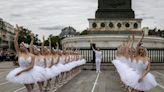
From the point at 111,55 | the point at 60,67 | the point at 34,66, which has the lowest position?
the point at 111,55

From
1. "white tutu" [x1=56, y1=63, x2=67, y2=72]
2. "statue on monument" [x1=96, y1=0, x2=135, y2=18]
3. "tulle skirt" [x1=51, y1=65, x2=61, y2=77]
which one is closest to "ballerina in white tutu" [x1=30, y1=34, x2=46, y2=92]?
"tulle skirt" [x1=51, y1=65, x2=61, y2=77]

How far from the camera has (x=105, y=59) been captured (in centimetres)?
4600

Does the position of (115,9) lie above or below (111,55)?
above

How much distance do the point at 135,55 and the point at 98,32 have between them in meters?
60.8

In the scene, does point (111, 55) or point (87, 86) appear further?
point (111, 55)

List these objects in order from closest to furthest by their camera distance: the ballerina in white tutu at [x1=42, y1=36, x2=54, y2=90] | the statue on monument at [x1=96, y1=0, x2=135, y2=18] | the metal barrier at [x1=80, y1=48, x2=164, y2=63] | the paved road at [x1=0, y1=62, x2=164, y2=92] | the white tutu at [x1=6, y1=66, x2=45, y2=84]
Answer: the white tutu at [x1=6, y1=66, x2=45, y2=84] < the ballerina in white tutu at [x1=42, y1=36, x2=54, y2=90] < the paved road at [x1=0, y1=62, x2=164, y2=92] < the metal barrier at [x1=80, y1=48, x2=164, y2=63] < the statue on monument at [x1=96, y1=0, x2=135, y2=18]

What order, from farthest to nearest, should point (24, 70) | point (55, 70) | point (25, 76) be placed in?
point (55, 70) < point (24, 70) < point (25, 76)

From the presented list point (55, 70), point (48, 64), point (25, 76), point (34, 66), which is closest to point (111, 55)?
point (55, 70)

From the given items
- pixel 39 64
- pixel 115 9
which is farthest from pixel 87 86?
pixel 115 9

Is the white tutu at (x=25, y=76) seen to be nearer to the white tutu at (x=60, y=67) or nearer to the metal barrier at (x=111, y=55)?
the white tutu at (x=60, y=67)

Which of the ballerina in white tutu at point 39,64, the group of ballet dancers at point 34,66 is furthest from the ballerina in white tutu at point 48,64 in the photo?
the ballerina in white tutu at point 39,64

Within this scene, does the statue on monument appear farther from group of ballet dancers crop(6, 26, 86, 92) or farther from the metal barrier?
group of ballet dancers crop(6, 26, 86, 92)

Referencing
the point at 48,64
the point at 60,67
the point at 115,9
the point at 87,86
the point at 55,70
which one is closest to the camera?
the point at 48,64

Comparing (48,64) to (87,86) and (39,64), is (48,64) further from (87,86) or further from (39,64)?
(87,86)
